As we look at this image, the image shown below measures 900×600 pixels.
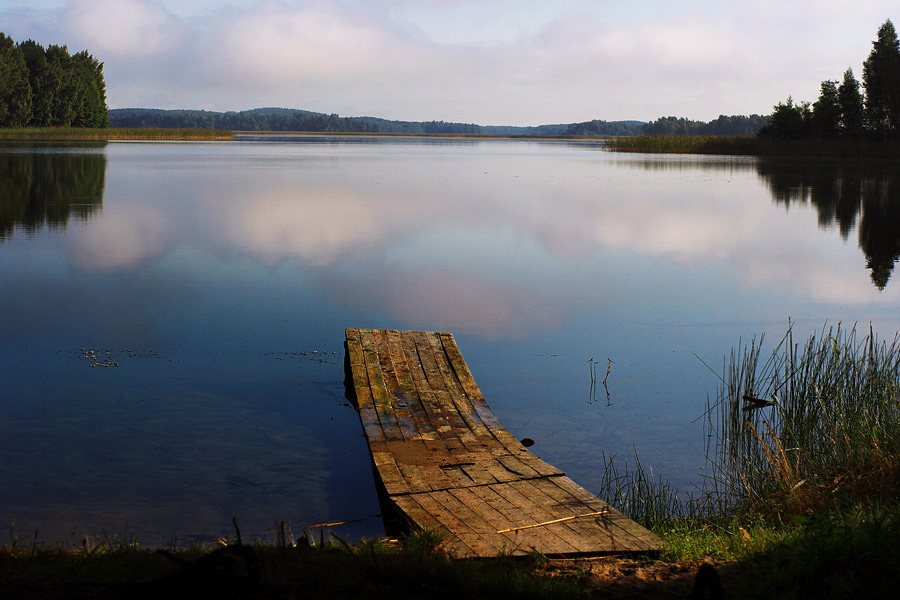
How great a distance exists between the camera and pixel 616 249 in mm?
15602

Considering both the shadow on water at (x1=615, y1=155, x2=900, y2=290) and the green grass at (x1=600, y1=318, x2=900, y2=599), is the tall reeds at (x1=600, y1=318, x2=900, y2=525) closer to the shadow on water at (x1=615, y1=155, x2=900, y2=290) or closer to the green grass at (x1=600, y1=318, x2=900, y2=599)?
the green grass at (x1=600, y1=318, x2=900, y2=599)

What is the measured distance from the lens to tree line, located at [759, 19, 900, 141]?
2159 inches

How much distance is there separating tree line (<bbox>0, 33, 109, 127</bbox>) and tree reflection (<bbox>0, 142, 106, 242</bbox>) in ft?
142

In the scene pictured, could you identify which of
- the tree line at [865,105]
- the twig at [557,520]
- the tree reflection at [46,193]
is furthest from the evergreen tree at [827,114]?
the twig at [557,520]

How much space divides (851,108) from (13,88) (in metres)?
66.2

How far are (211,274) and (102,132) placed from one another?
75002 mm

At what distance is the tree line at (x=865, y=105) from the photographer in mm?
54844

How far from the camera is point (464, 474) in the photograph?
5059mm

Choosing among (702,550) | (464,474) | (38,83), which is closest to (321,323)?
(464,474)

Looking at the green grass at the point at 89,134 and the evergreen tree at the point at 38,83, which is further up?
the evergreen tree at the point at 38,83

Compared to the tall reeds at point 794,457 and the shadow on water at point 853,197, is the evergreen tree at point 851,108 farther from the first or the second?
the tall reeds at point 794,457

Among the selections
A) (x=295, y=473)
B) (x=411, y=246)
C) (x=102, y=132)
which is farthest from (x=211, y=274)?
(x=102, y=132)

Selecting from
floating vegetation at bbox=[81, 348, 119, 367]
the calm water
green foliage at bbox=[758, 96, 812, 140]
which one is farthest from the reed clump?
floating vegetation at bbox=[81, 348, 119, 367]

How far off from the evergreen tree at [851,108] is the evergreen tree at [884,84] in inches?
21.9
